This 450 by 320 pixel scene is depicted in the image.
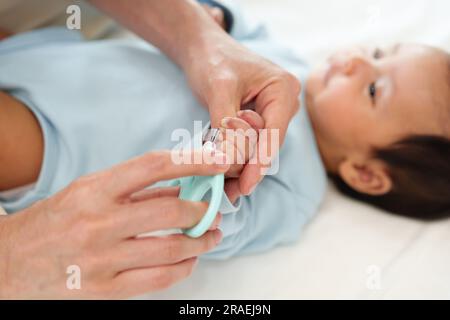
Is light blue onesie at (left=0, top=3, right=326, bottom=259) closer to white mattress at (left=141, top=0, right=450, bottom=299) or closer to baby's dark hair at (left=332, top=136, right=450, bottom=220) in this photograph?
white mattress at (left=141, top=0, right=450, bottom=299)

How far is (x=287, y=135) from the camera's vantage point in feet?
3.30

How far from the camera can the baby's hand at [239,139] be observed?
72cm

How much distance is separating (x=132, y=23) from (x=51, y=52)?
0.16 meters

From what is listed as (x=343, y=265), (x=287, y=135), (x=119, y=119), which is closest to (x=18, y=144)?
(x=119, y=119)

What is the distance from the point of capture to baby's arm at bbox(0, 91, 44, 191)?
843 mm

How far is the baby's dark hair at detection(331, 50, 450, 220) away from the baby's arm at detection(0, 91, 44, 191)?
640 millimetres

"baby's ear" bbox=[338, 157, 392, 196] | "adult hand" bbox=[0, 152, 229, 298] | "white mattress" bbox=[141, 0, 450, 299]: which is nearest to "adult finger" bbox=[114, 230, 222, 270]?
"adult hand" bbox=[0, 152, 229, 298]

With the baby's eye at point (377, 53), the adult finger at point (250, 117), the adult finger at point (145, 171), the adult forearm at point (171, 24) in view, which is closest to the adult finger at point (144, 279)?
the adult finger at point (145, 171)

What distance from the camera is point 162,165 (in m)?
0.59

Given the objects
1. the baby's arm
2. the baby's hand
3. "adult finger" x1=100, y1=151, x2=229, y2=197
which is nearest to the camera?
"adult finger" x1=100, y1=151, x2=229, y2=197
